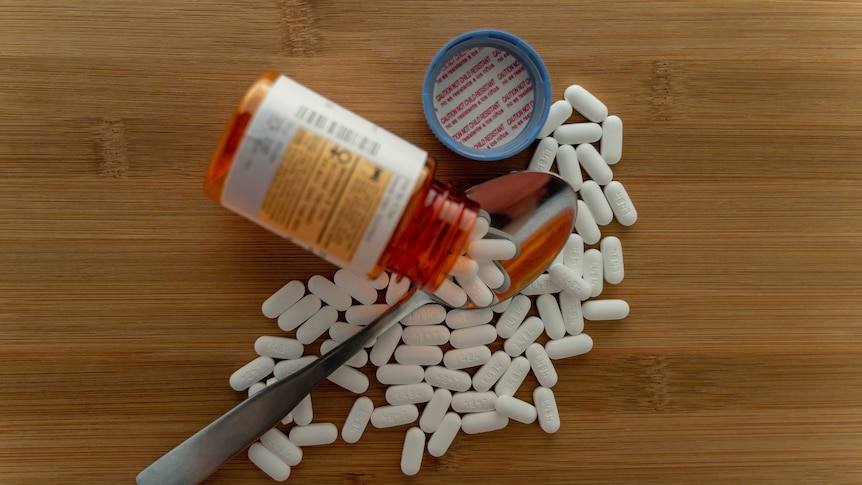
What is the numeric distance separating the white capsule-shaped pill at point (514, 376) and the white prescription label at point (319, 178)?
13.5 inches

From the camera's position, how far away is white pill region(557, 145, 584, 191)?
87 centimetres

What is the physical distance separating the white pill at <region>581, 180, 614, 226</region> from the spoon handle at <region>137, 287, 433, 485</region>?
0.97 ft

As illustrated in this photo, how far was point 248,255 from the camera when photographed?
0.86m

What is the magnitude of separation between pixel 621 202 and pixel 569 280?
141 millimetres

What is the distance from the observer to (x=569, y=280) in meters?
0.87

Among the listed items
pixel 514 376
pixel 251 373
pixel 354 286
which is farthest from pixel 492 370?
pixel 251 373

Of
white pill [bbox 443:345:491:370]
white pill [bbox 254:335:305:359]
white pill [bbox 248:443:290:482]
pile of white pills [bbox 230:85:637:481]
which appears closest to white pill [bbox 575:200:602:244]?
pile of white pills [bbox 230:85:637:481]

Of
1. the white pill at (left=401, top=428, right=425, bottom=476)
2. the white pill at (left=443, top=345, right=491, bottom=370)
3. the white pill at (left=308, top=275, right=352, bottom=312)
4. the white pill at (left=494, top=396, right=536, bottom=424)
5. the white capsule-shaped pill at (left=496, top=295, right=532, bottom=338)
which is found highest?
the white pill at (left=308, top=275, right=352, bottom=312)

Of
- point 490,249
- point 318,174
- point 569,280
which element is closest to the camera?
point 318,174

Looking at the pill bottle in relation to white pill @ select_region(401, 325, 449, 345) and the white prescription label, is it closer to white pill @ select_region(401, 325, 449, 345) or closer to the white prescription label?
the white prescription label

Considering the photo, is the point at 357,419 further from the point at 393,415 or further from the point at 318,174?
the point at 318,174

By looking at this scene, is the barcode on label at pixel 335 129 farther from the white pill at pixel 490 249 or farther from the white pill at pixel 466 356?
the white pill at pixel 466 356

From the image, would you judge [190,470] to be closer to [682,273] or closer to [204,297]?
[204,297]

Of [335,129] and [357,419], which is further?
[357,419]
